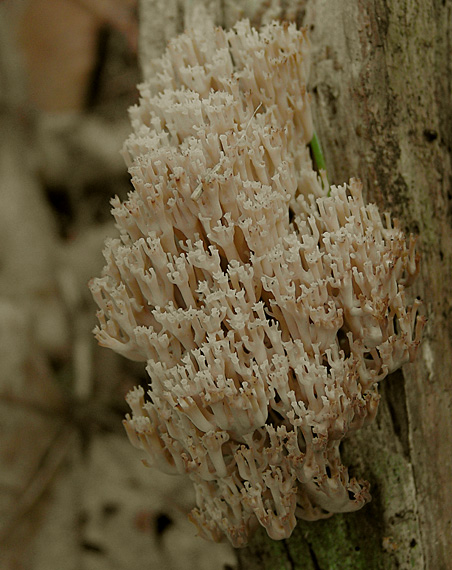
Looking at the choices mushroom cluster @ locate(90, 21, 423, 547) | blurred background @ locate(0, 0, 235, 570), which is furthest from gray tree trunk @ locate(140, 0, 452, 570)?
blurred background @ locate(0, 0, 235, 570)

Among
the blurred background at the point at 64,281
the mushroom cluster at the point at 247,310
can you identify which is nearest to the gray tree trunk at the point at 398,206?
the mushroom cluster at the point at 247,310

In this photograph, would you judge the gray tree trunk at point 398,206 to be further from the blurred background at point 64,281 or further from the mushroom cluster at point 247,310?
the blurred background at point 64,281

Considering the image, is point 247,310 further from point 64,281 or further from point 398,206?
point 64,281

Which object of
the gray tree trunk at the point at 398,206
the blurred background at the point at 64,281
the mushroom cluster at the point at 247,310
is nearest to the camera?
the mushroom cluster at the point at 247,310

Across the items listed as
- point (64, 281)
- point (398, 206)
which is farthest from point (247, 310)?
point (64, 281)

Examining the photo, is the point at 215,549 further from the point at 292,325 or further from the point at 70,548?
the point at 292,325

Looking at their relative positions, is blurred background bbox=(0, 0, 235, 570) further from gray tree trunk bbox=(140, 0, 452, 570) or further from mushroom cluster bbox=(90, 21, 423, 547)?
mushroom cluster bbox=(90, 21, 423, 547)
